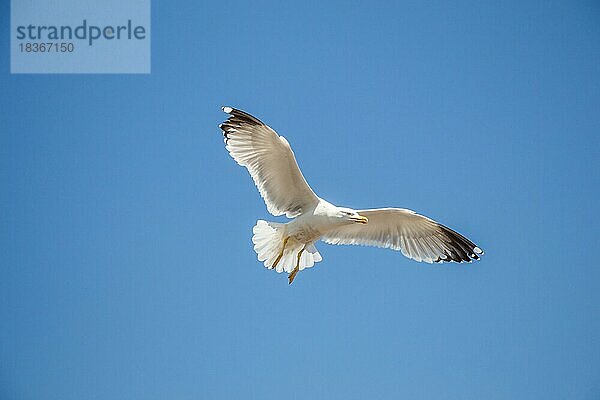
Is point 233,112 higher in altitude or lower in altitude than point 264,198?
higher

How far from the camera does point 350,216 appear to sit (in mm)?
3299

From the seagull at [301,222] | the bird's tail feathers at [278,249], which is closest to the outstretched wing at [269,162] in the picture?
the seagull at [301,222]

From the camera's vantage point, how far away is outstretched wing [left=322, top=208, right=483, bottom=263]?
11.6ft

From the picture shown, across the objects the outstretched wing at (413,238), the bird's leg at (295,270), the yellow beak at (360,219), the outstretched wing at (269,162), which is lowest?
the bird's leg at (295,270)

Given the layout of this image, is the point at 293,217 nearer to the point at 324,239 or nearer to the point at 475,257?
the point at 324,239

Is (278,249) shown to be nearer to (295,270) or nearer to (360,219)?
(295,270)

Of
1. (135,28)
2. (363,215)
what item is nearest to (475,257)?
(363,215)

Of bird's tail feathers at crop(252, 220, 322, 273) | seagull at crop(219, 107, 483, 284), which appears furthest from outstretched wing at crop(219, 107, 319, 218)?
bird's tail feathers at crop(252, 220, 322, 273)

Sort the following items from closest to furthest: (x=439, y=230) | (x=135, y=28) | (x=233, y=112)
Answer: (x=233, y=112)
(x=439, y=230)
(x=135, y=28)

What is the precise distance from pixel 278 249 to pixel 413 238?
528 millimetres

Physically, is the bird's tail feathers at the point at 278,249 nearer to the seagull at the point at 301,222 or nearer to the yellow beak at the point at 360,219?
the seagull at the point at 301,222

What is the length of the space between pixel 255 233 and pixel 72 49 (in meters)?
1.33

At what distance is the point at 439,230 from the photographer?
355 cm

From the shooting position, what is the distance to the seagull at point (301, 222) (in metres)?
3.33
